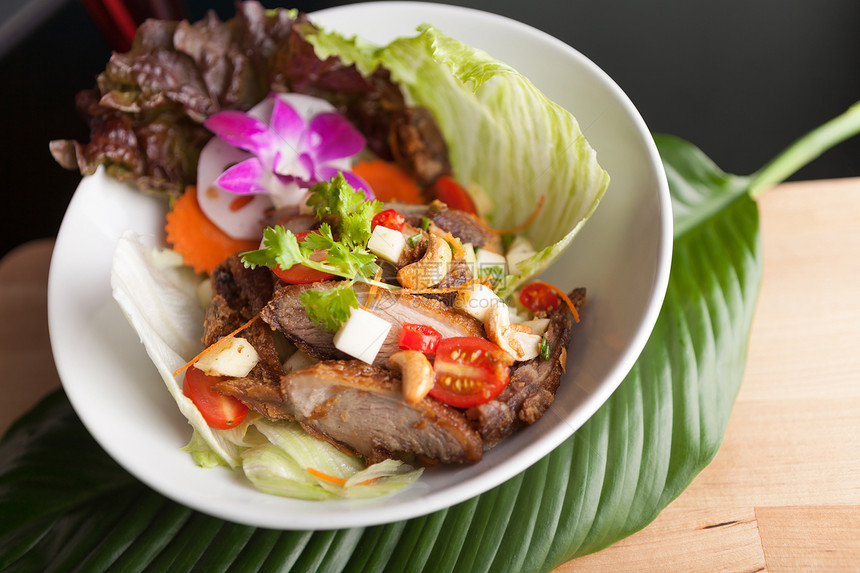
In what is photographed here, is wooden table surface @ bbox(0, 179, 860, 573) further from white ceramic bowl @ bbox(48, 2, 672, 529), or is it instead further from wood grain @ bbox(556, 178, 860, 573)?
white ceramic bowl @ bbox(48, 2, 672, 529)

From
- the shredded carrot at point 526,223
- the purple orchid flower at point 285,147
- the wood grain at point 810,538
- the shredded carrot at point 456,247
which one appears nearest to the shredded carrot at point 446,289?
the shredded carrot at point 456,247

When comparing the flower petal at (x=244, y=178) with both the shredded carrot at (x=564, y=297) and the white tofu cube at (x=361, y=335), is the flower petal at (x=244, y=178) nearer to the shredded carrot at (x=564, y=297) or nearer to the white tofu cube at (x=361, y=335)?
Result: the white tofu cube at (x=361, y=335)

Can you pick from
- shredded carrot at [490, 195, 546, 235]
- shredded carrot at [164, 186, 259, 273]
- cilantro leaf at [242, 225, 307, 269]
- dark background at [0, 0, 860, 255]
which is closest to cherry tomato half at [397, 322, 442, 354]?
cilantro leaf at [242, 225, 307, 269]

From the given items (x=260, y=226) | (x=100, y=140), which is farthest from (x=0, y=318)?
(x=260, y=226)

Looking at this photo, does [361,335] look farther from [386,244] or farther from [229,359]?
[229,359]

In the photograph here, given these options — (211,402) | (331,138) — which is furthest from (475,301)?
(331,138)

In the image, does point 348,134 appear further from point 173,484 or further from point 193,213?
point 173,484
